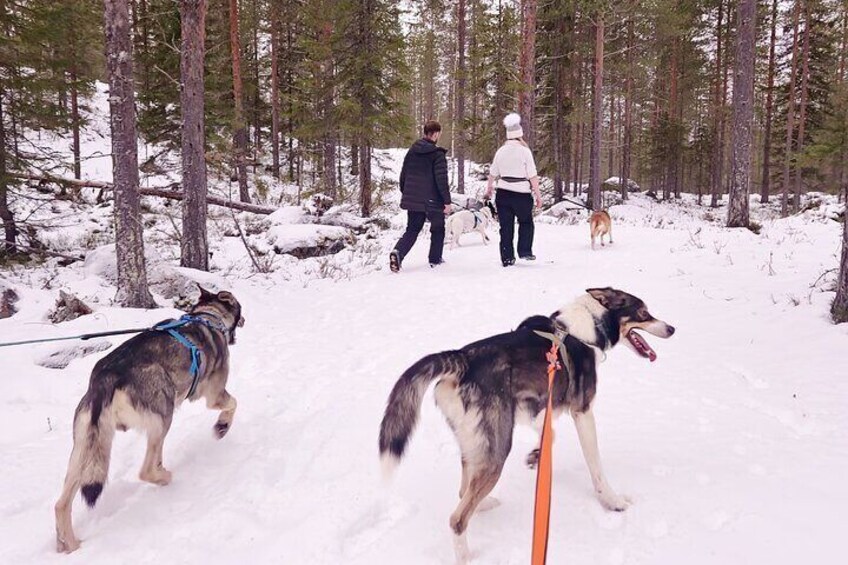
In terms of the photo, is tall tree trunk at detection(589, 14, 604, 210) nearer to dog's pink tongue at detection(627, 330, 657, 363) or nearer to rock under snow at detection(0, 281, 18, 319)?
Result: dog's pink tongue at detection(627, 330, 657, 363)

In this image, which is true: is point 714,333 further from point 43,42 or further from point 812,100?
point 812,100

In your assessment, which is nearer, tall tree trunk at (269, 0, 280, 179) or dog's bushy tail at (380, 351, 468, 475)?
dog's bushy tail at (380, 351, 468, 475)

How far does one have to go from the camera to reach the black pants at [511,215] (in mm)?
9305

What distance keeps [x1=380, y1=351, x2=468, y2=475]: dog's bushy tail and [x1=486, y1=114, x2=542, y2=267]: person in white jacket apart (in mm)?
7112

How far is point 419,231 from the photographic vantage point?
32.4 ft

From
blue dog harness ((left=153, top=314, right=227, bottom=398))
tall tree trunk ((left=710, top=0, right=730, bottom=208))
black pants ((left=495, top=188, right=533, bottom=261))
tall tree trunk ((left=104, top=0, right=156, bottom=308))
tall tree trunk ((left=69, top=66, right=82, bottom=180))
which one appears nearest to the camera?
blue dog harness ((left=153, top=314, right=227, bottom=398))

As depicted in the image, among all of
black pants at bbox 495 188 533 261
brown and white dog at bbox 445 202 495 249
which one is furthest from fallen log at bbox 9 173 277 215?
black pants at bbox 495 188 533 261

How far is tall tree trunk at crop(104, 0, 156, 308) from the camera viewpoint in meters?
6.42

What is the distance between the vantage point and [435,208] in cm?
964

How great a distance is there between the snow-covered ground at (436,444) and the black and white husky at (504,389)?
1.38 ft

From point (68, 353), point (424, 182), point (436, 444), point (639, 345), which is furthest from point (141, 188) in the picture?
point (639, 345)

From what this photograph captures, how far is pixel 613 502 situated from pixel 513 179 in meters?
7.11

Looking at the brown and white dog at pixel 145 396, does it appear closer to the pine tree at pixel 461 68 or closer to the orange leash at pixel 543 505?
the orange leash at pixel 543 505

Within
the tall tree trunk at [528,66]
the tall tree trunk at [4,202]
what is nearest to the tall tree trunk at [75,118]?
the tall tree trunk at [4,202]
